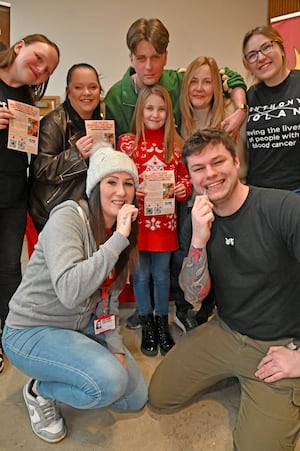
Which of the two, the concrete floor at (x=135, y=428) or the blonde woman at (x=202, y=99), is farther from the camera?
the blonde woman at (x=202, y=99)

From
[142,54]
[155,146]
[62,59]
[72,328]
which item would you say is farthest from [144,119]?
[62,59]

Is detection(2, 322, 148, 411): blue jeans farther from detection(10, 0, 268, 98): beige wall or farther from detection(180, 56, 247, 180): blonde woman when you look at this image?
detection(10, 0, 268, 98): beige wall

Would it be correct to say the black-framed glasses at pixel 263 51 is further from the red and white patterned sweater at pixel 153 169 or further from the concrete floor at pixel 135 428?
the concrete floor at pixel 135 428

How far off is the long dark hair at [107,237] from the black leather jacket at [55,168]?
46 centimetres

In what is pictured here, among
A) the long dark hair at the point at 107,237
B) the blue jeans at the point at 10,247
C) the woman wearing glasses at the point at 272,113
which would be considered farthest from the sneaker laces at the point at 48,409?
the woman wearing glasses at the point at 272,113

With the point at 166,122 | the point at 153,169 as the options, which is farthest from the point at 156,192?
the point at 166,122

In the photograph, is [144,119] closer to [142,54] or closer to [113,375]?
[142,54]

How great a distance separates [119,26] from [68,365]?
416 cm

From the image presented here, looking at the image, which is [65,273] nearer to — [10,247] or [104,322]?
[104,322]

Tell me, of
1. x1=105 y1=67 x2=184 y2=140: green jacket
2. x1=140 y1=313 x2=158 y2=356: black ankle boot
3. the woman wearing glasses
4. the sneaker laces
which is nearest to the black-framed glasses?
the woman wearing glasses

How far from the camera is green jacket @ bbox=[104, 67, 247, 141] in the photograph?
7.42 feet

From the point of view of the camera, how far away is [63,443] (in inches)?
61.2

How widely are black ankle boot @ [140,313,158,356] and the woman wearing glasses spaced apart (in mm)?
1016

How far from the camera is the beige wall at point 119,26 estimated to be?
437 centimetres
